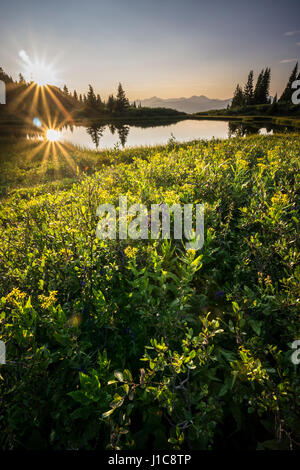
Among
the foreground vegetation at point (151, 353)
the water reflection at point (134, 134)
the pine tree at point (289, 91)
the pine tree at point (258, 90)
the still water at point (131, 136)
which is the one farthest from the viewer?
the pine tree at point (258, 90)

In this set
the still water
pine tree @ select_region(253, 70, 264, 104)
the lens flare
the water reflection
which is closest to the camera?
the still water

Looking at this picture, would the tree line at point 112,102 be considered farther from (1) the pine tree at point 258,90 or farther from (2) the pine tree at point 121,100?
(1) the pine tree at point 258,90

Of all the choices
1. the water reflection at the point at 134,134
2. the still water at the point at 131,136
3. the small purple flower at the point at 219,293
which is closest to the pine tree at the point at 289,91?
the water reflection at the point at 134,134

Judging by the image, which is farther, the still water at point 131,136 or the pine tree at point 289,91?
the pine tree at point 289,91

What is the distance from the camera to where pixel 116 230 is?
2654 mm

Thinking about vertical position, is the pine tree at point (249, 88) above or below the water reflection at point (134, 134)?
above

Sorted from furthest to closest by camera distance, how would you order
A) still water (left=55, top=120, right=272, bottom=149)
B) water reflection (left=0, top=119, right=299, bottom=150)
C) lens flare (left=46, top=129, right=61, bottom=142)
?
lens flare (left=46, top=129, right=61, bottom=142), water reflection (left=0, top=119, right=299, bottom=150), still water (left=55, top=120, right=272, bottom=149)

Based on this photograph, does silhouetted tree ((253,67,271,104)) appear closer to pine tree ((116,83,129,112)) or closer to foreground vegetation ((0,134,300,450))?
pine tree ((116,83,129,112))

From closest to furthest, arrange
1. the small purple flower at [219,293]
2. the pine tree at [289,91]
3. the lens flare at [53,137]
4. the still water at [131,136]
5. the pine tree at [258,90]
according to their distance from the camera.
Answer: the small purple flower at [219,293]
the still water at [131,136]
the lens flare at [53,137]
the pine tree at [289,91]
the pine tree at [258,90]

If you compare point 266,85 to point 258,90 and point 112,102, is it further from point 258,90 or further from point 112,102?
point 112,102

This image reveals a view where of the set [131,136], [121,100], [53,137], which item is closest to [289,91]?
[121,100]

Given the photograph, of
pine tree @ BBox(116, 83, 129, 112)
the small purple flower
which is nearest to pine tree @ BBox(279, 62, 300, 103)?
pine tree @ BBox(116, 83, 129, 112)

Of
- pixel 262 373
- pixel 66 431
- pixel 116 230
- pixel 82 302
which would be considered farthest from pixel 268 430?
pixel 116 230
